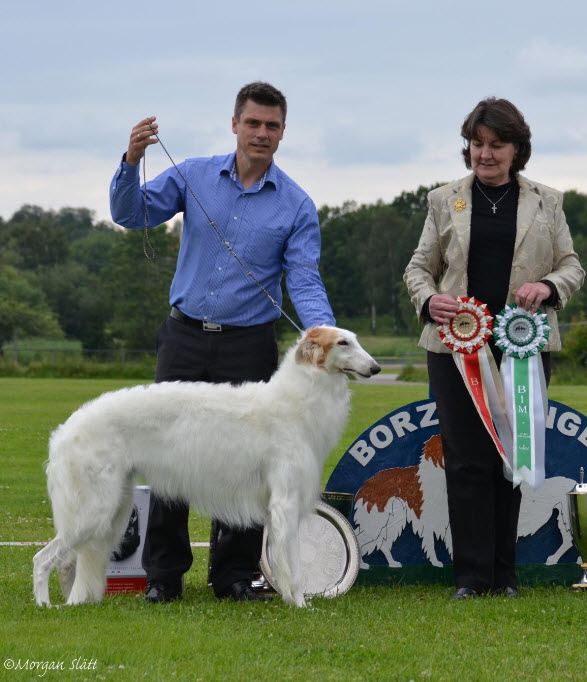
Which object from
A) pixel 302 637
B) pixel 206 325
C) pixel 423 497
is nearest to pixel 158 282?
pixel 423 497

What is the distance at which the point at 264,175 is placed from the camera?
6.08 metres

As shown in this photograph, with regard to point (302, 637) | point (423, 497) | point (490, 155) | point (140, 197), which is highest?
point (490, 155)

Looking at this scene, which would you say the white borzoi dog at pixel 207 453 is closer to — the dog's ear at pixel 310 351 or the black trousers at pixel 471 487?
the dog's ear at pixel 310 351

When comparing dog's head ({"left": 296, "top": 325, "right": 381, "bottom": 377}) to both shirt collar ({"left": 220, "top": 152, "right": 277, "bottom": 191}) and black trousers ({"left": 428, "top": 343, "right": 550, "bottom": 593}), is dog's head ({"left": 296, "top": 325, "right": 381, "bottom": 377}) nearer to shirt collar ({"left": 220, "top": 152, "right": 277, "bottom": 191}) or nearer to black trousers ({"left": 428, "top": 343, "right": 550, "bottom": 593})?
black trousers ({"left": 428, "top": 343, "right": 550, "bottom": 593})

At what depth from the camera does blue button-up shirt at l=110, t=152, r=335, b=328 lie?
596 cm

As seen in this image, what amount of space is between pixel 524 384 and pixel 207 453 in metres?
1.93

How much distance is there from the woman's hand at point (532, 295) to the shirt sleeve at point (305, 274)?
1105 millimetres

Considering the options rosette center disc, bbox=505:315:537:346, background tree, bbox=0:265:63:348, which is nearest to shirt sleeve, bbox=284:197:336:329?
rosette center disc, bbox=505:315:537:346

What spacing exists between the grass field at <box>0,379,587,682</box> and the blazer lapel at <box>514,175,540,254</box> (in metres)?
2.16

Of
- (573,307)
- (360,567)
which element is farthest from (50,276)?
(360,567)

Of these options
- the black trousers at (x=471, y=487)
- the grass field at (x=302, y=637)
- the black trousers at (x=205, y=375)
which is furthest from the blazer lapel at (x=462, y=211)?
the grass field at (x=302, y=637)

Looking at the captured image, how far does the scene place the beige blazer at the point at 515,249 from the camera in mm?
5852

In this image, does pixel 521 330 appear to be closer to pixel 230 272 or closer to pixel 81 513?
Result: pixel 230 272

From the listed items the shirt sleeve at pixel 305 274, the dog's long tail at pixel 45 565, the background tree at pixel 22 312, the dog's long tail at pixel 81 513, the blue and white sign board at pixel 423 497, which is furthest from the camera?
the background tree at pixel 22 312
